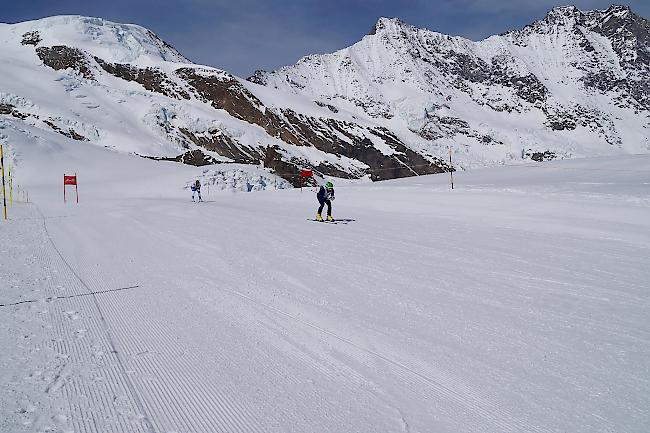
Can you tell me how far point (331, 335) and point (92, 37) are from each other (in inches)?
6293

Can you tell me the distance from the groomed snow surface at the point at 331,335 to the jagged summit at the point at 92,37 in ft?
464

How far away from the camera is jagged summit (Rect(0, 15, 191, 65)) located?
129875mm

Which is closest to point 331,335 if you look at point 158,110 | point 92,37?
point 158,110

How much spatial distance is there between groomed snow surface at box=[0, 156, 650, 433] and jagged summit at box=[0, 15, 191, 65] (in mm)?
141548

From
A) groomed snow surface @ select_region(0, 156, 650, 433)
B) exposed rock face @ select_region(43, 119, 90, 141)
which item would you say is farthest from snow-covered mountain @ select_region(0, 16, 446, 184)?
groomed snow surface @ select_region(0, 156, 650, 433)

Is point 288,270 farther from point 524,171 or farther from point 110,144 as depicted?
point 110,144

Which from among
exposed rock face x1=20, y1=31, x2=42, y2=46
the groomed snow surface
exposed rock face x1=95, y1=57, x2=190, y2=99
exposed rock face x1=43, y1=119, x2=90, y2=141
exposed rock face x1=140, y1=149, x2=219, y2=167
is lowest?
the groomed snow surface

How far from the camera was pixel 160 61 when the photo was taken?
450 ft

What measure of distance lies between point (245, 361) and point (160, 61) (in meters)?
150

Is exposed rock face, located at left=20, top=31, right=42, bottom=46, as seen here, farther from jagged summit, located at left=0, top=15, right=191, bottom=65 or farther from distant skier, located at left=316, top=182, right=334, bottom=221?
distant skier, located at left=316, top=182, right=334, bottom=221

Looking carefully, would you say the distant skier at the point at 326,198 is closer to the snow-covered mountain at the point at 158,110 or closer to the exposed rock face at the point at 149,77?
the snow-covered mountain at the point at 158,110

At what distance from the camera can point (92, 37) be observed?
449 ft

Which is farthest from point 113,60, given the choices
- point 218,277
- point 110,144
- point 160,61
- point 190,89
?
point 218,277

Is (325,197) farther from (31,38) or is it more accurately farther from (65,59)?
(31,38)
